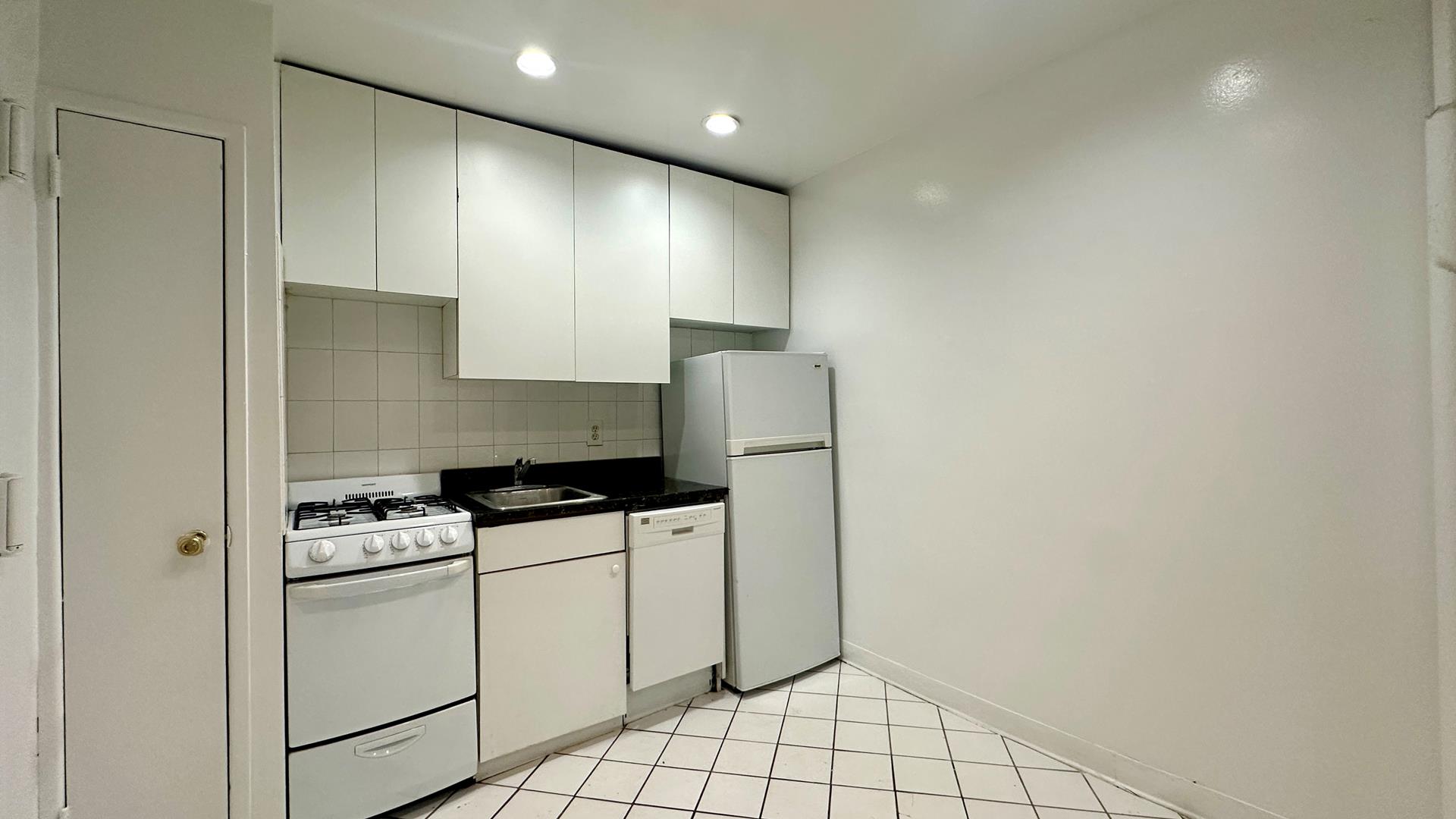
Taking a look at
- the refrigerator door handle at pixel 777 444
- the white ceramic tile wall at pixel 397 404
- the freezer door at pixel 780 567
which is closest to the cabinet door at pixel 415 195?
the white ceramic tile wall at pixel 397 404

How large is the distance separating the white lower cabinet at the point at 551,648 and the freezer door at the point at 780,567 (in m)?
0.54

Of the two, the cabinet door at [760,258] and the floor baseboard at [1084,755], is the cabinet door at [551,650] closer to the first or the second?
the floor baseboard at [1084,755]

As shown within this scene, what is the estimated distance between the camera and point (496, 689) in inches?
79.7

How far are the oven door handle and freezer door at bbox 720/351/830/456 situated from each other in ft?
3.92

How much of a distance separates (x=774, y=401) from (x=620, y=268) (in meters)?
0.92

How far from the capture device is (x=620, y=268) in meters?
2.64

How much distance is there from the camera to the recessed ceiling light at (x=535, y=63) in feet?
6.43

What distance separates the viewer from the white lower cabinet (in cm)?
202

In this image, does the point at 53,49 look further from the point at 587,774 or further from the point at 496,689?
the point at 587,774

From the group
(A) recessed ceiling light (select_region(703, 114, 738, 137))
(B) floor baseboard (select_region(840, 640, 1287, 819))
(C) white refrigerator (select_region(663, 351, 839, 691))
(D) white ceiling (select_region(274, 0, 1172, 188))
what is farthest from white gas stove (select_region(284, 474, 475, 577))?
(B) floor baseboard (select_region(840, 640, 1287, 819))

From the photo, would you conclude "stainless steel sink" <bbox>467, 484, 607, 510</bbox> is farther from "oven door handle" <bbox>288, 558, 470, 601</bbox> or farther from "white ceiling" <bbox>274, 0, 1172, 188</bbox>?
"white ceiling" <bbox>274, 0, 1172, 188</bbox>

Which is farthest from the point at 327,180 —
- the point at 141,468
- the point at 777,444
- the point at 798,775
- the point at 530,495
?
the point at 798,775

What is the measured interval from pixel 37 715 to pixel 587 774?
1407mm

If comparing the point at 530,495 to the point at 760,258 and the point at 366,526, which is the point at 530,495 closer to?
the point at 366,526
